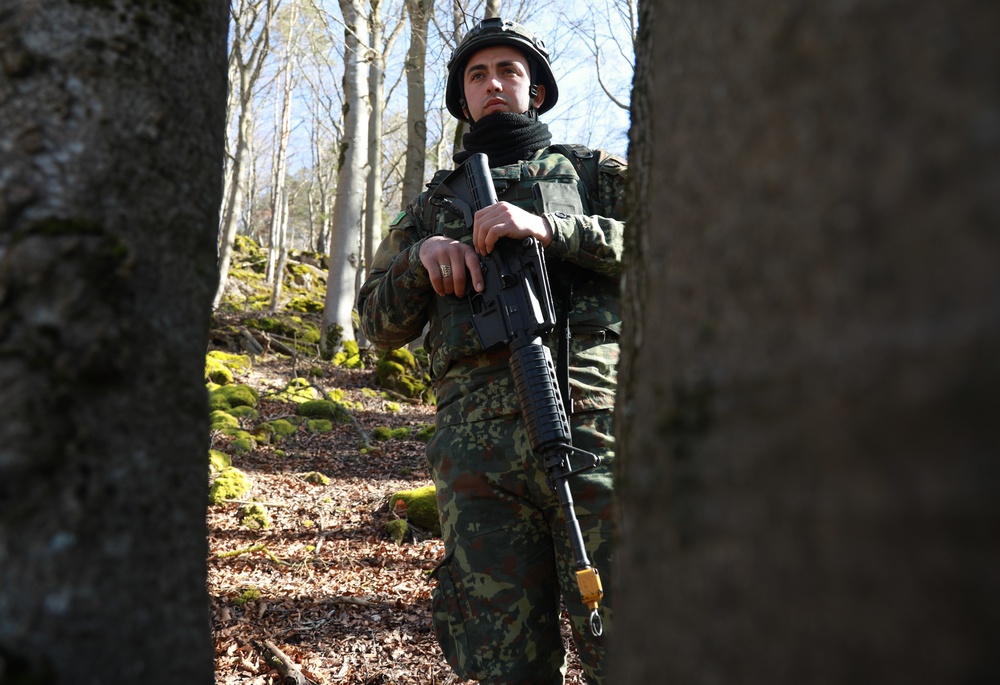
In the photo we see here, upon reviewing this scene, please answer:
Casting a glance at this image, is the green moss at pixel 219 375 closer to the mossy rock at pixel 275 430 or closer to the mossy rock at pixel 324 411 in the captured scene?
the mossy rock at pixel 324 411

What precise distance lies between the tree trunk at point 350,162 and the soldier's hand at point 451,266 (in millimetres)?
9020

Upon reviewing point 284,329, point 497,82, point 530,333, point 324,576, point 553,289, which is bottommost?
point 324,576

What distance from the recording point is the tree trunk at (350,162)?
10773 millimetres

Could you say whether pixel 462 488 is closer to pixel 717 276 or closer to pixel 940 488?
pixel 717 276

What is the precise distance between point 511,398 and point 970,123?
175 cm

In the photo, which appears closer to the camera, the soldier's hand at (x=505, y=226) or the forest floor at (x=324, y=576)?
the soldier's hand at (x=505, y=226)

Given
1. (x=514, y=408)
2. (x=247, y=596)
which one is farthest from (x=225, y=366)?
(x=514, y=408)

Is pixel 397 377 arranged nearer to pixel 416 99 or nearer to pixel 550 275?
pixel 416 99

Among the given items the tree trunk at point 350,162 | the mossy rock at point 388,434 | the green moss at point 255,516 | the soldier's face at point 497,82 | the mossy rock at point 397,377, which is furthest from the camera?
the tree trunk at point 350,162

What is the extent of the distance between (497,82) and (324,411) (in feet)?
21.5

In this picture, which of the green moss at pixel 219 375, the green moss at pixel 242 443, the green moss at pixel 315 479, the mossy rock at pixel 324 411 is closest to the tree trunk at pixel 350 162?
the green moss at pixel 219 375

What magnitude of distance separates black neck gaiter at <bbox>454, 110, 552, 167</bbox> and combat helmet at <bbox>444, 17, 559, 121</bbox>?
27 cm

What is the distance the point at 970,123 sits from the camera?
41 cm

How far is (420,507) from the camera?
16.6ft
